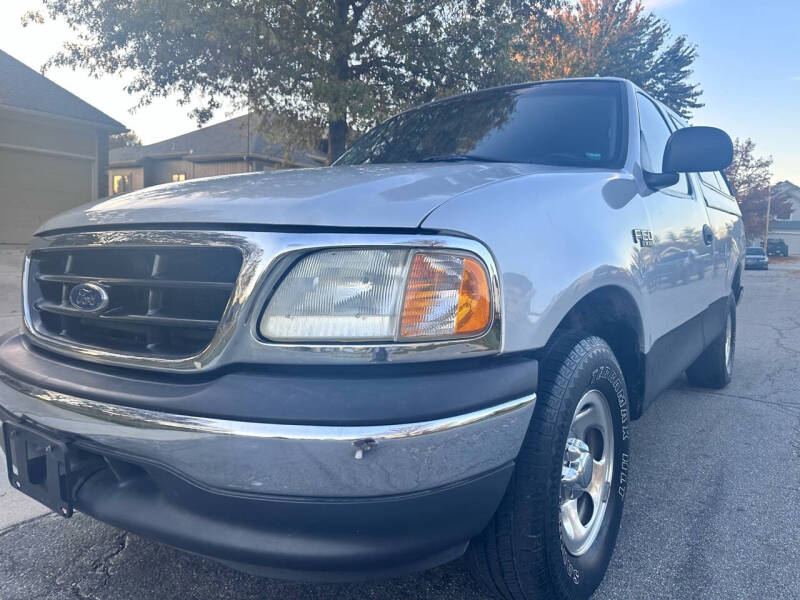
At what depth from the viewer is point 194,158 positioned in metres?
29.6

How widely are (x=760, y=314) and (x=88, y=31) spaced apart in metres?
12.1

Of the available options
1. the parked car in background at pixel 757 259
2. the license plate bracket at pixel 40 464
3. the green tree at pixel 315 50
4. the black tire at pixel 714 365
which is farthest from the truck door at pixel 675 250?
the parked car in background at pixel 757 259

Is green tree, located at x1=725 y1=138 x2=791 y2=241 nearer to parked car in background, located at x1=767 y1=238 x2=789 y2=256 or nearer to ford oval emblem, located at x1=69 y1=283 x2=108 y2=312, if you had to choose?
parked car in background, located at x1=767 y1=238 x2=789 y2=256

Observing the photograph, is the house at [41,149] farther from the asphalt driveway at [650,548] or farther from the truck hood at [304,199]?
the truck hood at [304,199]

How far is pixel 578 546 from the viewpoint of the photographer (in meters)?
2.09

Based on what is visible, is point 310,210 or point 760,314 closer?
point 310,210

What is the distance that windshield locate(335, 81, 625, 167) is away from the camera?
273 cm

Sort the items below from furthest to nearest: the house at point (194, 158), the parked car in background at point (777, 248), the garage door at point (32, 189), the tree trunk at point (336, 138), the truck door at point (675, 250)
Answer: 1. the parked car in background at point (777, 248)
2. the house at point (194, 158)
3. the garage door at point (32, 189)
4. the tree trunk at point (336, 138)
5. the truck door at point (675, 250)

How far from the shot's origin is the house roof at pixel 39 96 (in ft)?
53.0

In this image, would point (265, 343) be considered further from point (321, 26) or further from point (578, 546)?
point (321, 26)

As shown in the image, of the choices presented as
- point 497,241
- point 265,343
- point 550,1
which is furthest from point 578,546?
point 550,1

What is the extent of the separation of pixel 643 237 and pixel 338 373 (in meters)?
1.52

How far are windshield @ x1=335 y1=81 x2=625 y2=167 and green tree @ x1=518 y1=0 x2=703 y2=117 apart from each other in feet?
45.8

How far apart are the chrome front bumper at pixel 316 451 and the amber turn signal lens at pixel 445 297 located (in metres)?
0.22
